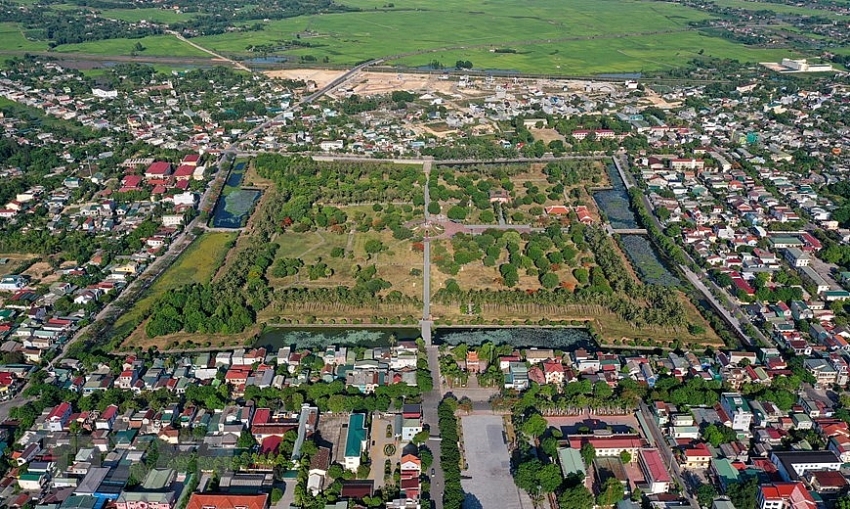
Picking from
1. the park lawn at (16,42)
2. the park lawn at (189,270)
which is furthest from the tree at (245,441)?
the park lawn at (16,42)

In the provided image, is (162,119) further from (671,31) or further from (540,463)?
(671,31)

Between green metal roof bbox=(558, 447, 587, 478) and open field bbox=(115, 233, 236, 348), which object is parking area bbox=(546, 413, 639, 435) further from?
open field bbox=(115, 233, 236, 348)

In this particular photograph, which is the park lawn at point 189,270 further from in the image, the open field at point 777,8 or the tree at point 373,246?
the open field at point 777,8

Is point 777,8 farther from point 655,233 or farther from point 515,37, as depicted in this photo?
point 655,233

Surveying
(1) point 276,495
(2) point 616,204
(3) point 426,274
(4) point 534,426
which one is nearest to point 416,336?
(3) point 426,274

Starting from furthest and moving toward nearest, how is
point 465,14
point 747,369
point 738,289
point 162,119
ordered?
point 465,14 < point 162,119 < point 738,289 < point 747,369

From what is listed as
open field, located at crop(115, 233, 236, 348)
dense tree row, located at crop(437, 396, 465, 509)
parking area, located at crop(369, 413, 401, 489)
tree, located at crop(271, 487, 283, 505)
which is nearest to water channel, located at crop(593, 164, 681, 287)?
dense tree row, located at crop(437, 396, 465, 509)

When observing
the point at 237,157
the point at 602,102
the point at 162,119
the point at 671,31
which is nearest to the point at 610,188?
the point at 602,102
